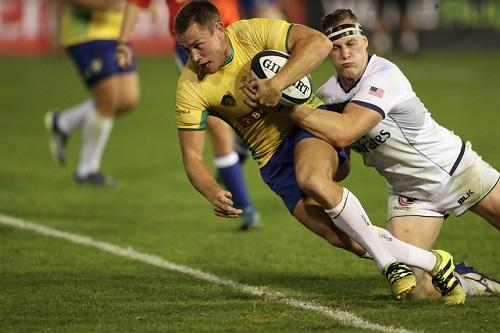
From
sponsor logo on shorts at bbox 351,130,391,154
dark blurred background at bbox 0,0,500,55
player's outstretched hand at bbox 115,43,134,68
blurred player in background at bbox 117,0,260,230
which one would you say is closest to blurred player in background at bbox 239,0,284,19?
player's outstretched hand at bbox 115,43,134,68

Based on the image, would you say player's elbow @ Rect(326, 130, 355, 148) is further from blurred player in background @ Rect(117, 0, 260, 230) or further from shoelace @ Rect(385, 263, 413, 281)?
blurred player in background @ Rect(117, 0, 260, 230)

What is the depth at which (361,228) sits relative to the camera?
20.3 feet

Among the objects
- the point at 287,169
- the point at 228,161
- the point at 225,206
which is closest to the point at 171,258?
the point at 228,161

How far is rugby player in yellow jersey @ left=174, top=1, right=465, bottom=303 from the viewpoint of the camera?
611cm

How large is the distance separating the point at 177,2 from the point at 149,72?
593 inches

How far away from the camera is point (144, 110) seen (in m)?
18.9

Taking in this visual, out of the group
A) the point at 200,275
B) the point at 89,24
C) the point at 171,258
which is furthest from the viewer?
the point at 89,24

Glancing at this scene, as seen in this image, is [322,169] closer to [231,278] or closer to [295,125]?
[295,125]

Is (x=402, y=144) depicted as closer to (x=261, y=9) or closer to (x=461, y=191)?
(x=461, y=191)

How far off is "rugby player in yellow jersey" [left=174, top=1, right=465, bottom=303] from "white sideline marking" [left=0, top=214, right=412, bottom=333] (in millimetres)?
365

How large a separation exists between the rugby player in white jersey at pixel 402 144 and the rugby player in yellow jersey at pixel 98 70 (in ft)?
17.7

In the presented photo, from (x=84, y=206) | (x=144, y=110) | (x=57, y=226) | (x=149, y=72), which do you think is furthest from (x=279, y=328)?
(x=149, y=72)

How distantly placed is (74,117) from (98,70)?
84 centimetres

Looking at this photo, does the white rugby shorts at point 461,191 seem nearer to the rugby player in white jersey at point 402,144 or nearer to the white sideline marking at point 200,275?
the rugby player in white jersey at point 402,144
